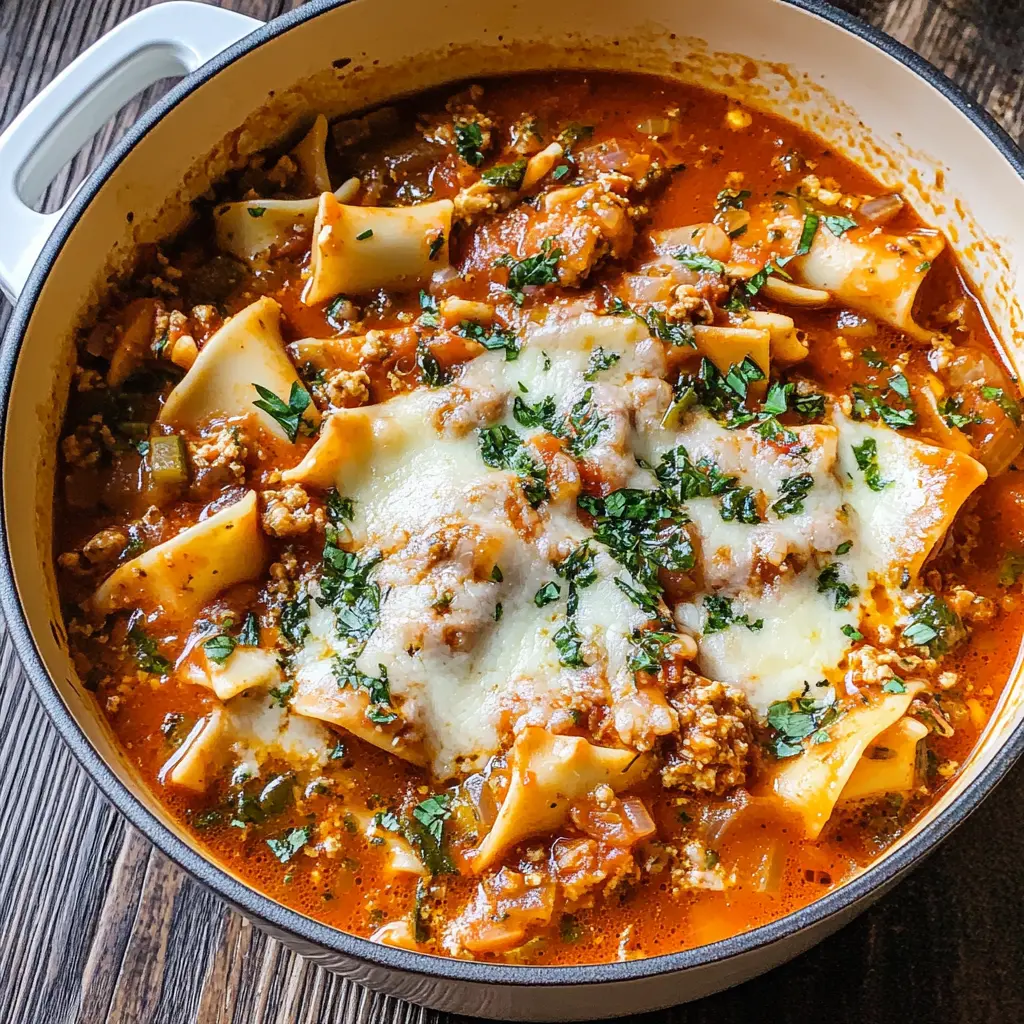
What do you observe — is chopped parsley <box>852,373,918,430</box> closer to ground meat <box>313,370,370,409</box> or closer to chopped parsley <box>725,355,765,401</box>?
chopped parsley <box>725,355,765,401</box>

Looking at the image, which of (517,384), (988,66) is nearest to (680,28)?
(988,66)

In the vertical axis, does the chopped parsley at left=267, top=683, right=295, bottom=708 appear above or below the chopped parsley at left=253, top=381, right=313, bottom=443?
below

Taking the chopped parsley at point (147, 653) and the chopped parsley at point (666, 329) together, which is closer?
the chopped parsley at point (147, 653)

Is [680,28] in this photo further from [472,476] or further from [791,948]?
[791,948]

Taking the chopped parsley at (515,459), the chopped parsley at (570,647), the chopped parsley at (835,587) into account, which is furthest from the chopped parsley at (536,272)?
the chopped parsley at (835,587)

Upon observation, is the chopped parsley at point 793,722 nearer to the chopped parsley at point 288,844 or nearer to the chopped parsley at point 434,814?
the chopped parsley at point 434,814

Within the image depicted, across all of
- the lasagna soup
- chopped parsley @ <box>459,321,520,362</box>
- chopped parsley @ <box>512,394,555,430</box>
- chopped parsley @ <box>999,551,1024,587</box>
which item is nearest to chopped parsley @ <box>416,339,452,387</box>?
the lasagna soup

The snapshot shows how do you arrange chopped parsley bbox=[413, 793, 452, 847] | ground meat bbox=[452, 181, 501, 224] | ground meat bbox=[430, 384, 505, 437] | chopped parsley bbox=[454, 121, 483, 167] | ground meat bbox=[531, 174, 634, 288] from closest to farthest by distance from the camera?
1. chopped parsley bbox=[413, 793, 452, 847]
2. ground meat bbox=[430, 384, 505, 437]
3. ground meat bbox=[531, 174, 634, 288]
4. ground meat bbox=[452, 181, 501, 224]
5. chopped parsley bbox=[454, 121, 483, 167]
